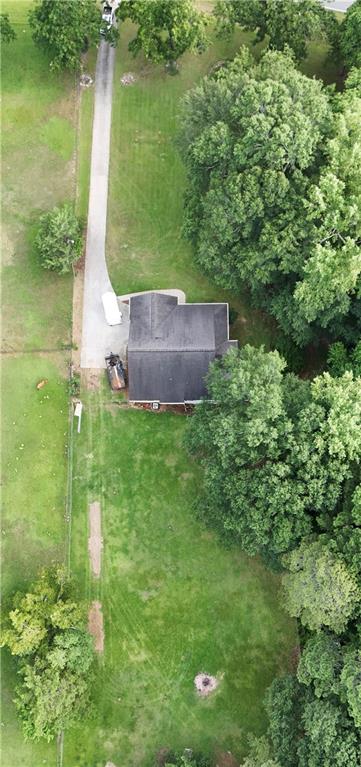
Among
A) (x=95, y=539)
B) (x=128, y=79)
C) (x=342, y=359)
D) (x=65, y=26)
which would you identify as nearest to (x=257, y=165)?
(x=342, y=359)

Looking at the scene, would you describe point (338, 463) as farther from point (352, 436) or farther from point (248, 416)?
point (248, 416)

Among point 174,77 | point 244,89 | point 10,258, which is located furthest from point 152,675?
point 174,77

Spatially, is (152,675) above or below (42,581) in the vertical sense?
below

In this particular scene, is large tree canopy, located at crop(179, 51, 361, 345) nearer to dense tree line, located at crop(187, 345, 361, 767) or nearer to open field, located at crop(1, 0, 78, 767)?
dense tree line, located at crop(187, 345, 361, 767)

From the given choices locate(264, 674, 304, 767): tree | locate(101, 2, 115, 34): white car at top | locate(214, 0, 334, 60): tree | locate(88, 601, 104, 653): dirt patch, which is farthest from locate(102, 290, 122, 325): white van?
locate(264, 674, 304, 767): tree

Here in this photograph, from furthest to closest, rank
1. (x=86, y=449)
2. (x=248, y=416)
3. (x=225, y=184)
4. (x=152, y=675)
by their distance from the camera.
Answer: (x=86, y=449) → (x=152, y=675) → (x=225, y=184) → (x=248, y=416)

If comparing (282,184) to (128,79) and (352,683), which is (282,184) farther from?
(352,683)
